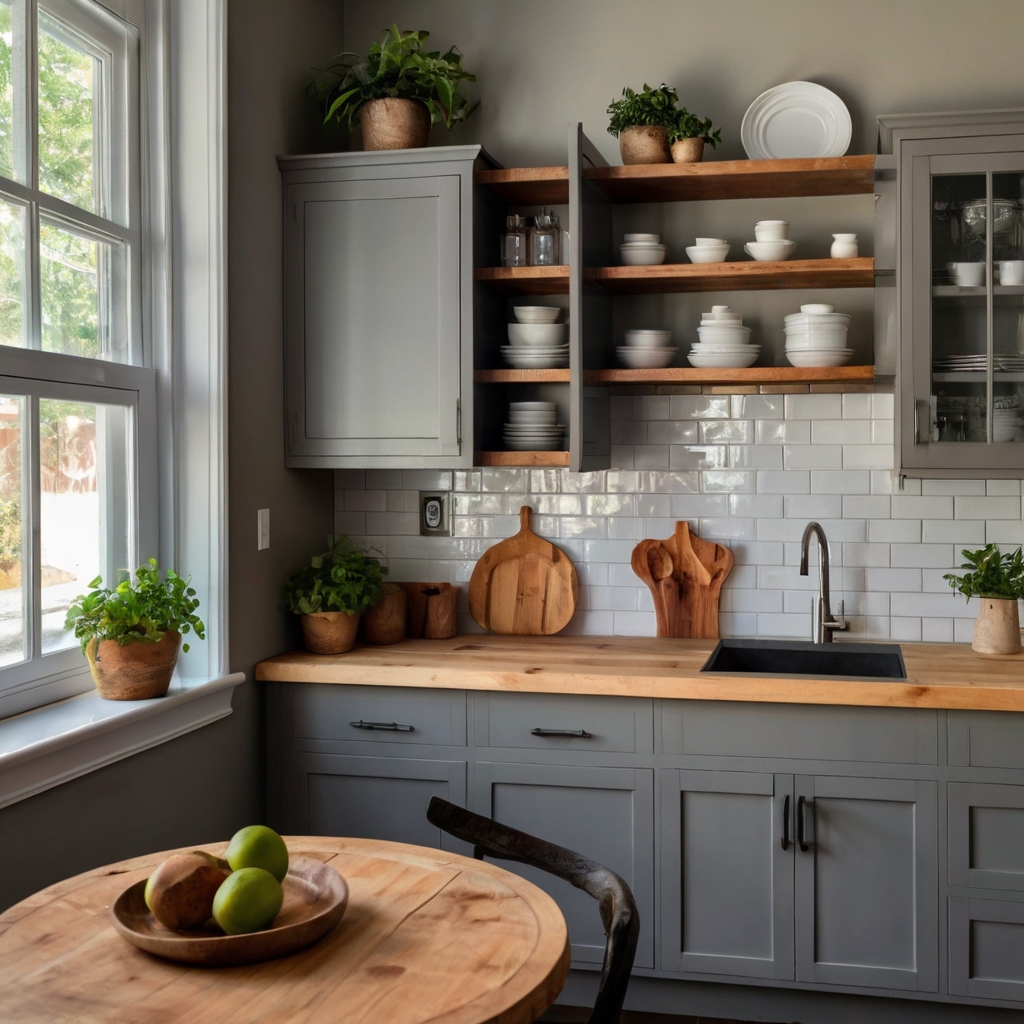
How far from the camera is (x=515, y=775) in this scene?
2.84 meters

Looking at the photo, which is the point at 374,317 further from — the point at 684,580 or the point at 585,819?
the point at 585,819

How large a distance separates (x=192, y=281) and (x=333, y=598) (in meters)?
0.93

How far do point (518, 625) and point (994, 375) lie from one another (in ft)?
5.09

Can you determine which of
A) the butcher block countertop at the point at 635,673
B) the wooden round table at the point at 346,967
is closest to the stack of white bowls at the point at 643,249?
the butcher block countertop at the point at 635,673

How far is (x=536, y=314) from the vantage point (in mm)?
3164

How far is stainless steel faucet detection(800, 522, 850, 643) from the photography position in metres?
3.12

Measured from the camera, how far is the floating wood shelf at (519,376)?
3088 mm

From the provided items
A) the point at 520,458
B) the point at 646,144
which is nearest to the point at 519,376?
the point at 520,458

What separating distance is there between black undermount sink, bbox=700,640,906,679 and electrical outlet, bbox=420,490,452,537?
0.95m

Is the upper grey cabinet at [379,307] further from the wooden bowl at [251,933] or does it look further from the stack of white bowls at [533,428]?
the wooden bowl at [251,933]

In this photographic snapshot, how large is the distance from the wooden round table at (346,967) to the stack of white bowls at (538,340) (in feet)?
6.05

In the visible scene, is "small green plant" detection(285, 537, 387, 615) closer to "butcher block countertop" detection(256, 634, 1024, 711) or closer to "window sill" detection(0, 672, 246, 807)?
"butcher block countertop" detection(256, 634, 1024, 711)

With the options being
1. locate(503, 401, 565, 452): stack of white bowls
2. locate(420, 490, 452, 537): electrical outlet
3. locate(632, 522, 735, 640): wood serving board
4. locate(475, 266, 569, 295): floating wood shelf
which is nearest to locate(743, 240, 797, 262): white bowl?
locate(475, 266, 569, 295): floating wood shelf

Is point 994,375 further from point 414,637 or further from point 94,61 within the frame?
point 94,61
